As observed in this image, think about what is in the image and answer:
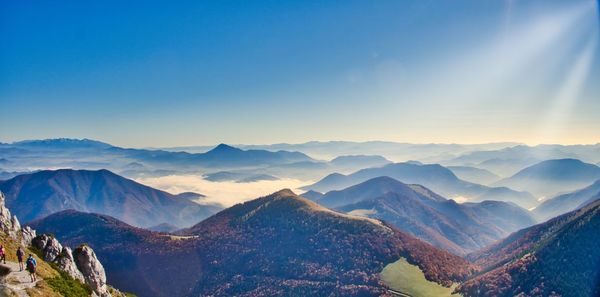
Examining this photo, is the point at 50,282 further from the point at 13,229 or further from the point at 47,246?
the point at 13,229

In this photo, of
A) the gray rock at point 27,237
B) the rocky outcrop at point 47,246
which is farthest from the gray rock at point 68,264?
the gray rock at point 27,237

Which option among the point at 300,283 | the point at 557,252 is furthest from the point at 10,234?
the point at 557,252

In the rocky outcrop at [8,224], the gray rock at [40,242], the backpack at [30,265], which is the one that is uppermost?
the rocky outcrop at [8,224]

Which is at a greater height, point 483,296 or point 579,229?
point 579,229

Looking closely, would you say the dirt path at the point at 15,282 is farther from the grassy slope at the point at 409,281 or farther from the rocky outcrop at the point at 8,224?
the grassy slope at the point at 409,281

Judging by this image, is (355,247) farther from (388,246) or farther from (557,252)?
(557,252)

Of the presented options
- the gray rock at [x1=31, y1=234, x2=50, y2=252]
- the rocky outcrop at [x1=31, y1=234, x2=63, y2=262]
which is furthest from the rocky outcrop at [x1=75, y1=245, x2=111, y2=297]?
the gray rock at [x1=31, y1=234, x2=50, y2=252]
